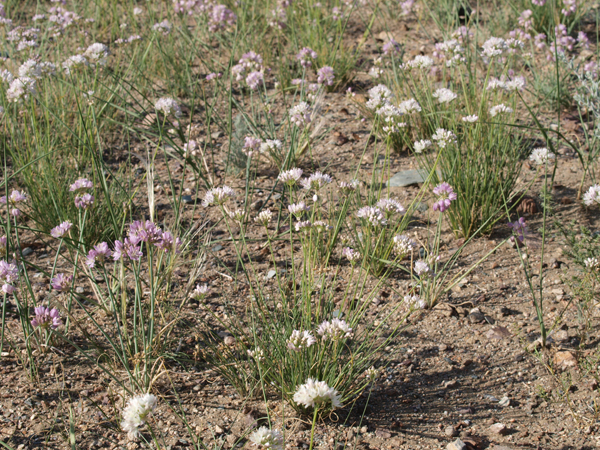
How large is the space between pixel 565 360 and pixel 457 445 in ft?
2.42

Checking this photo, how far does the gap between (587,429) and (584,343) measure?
40 centimetres

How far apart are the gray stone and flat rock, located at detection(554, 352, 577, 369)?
1.54 m

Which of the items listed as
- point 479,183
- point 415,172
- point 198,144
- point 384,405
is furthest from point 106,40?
point 384,405

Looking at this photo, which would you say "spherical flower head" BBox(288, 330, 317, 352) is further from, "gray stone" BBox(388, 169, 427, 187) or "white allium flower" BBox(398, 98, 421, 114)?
"gray stone" BBox(388, 169, 427, 187)

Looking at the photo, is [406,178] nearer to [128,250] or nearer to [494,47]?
[494,47]

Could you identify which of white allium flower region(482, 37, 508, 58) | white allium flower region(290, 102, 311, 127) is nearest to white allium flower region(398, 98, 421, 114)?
white allium flower region(290, 102, 311, 127)

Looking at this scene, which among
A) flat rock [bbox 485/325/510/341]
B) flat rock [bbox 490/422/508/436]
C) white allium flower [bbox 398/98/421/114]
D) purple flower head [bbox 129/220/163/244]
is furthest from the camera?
white allium flower [bbox 398/98/421/114]

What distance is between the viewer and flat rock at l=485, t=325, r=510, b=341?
101 inches

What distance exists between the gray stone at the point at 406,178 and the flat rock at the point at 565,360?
60.5 inches

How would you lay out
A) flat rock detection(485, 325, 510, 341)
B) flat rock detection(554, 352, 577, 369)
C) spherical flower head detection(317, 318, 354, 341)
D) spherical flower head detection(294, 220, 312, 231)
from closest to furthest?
spherical flower head detection(317, 318, 354, 341)
spherical flower head detection(294, 220, 312, 231)
flat rock detection(554, 352, 577, 369)
flat rock detection(485, 325, 510, 341)

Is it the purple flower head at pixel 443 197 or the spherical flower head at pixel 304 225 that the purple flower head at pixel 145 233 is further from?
the purple flower head at pixel 443 197

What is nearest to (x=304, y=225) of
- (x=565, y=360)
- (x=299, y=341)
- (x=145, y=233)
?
(x=299, y=341)

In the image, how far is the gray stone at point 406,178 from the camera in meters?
3.66

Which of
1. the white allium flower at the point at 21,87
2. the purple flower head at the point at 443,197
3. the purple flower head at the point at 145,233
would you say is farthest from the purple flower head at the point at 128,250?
the white allium flower at the point at 21,87
